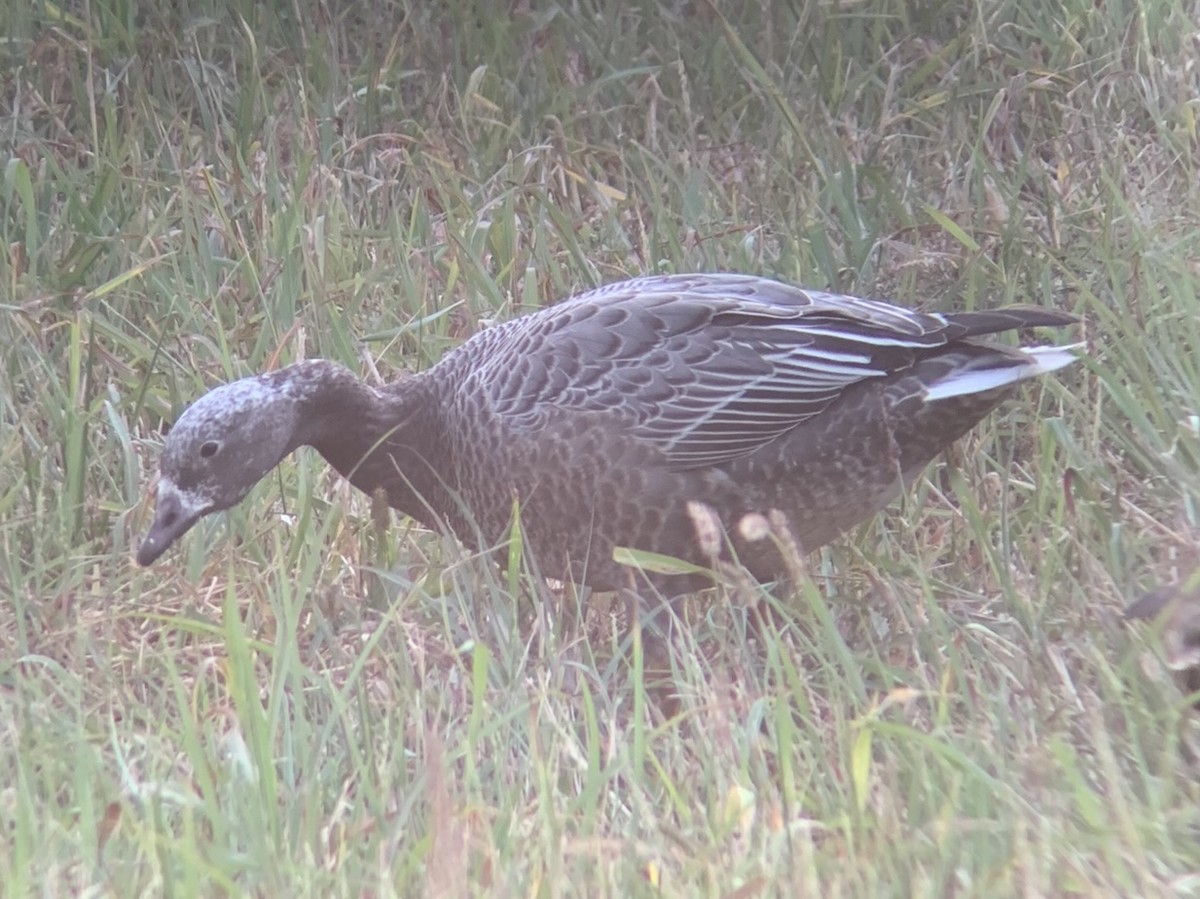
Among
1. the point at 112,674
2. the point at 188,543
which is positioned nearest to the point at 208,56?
the point at 188,543

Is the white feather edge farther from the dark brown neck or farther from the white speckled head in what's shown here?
the white speckled head

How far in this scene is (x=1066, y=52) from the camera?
17.6 feet

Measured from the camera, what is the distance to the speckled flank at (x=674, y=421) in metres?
3.64

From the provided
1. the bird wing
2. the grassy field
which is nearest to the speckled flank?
the bird wing

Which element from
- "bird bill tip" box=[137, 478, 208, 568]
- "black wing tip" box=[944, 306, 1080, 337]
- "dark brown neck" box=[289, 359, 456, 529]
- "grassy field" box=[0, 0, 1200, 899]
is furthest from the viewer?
"dark brown neck" box=[289, 359, 456, 529]

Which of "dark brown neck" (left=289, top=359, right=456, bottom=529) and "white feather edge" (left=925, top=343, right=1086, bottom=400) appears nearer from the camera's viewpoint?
"white feather edge" (left=925, top=343, right=1086, bottom=400)

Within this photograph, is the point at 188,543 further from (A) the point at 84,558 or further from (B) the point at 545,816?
(B) the point at 545,816

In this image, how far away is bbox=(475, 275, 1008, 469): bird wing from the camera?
3676mm

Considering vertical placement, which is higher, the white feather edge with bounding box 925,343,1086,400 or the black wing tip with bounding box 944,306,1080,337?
the black wing tip with bounding box 944,306,1080,337

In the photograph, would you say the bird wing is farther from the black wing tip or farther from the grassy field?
the grassy field

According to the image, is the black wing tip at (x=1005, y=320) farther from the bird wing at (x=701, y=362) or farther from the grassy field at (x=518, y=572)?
the grassy field at (x=518, y=572)

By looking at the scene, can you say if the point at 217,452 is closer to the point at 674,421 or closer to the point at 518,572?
the point at 518,572

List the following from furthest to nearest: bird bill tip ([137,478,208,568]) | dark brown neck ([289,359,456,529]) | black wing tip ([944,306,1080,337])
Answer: dark brown neck ([289,359,456,529]) → black wing tip ([944,306,1080,337]) → bird bill tip ([137,478,208,568])

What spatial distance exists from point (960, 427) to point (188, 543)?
1.62 meters
